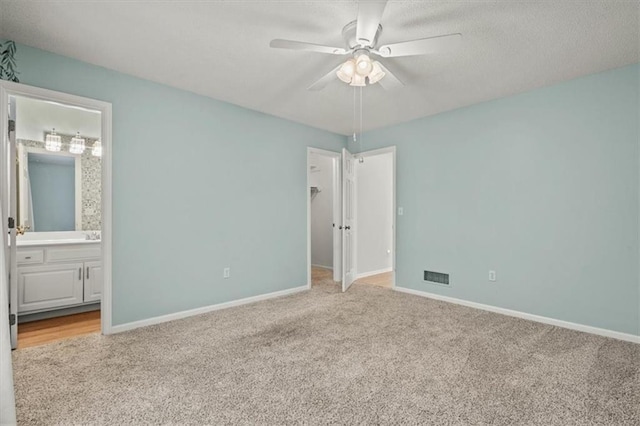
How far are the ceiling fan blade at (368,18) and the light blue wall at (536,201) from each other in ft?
7.87

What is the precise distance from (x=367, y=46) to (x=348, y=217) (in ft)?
9.99

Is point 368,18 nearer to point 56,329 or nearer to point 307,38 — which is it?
point 307,38

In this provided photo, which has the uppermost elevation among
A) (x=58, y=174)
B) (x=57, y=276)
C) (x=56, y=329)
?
(x=58, y=174)

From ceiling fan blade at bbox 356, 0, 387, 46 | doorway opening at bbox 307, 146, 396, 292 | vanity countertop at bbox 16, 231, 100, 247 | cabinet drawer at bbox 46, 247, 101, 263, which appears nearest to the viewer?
ceiling fan blade at bbox 356, 0, 387, 46

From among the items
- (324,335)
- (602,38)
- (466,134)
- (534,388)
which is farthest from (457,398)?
(466,134)

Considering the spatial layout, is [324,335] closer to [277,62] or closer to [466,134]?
[277,62]

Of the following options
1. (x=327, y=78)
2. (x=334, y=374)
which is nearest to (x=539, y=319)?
(x=334, y=374)

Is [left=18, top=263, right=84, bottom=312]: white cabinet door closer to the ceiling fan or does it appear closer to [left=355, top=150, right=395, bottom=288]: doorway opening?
the ceiling fan

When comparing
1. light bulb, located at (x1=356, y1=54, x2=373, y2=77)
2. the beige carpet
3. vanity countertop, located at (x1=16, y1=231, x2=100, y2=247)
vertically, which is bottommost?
the beige carpet

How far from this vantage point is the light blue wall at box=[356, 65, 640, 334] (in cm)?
288

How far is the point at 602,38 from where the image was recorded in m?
2.39

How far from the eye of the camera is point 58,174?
424 centimetres

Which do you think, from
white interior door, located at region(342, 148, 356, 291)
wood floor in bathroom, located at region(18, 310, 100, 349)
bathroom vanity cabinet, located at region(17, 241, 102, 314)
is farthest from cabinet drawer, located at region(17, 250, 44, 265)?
white interior door, located at region(342, 148, 356, 291)

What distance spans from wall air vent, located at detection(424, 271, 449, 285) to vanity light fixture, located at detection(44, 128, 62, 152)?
5219 mm
